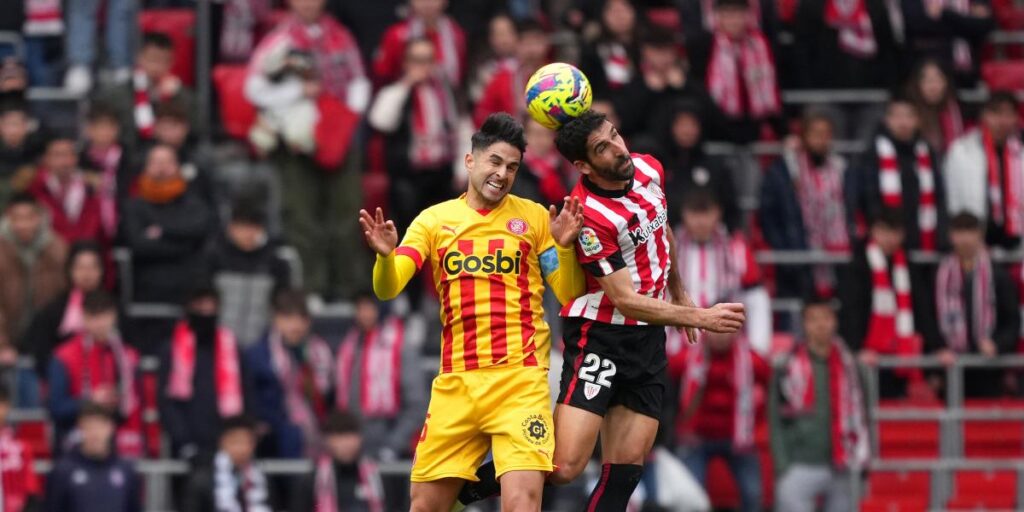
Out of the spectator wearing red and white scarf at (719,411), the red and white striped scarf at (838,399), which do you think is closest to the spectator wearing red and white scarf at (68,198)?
the spectator wearing red and white scarf at (719,411)

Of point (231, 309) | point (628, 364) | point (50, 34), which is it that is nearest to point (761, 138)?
point (231, 309)

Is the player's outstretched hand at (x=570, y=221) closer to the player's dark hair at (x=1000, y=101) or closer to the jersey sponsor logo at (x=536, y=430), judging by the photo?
the jersey sponsor logo at (x=536, y=430)

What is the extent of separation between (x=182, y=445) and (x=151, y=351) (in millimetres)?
1251

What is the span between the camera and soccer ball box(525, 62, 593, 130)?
10852 mm

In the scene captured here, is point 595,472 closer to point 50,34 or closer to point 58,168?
point 58,168

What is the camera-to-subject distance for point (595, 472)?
15.5m

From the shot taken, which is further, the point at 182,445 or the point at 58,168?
the point at 58,168

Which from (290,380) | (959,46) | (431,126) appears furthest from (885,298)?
(290,380)

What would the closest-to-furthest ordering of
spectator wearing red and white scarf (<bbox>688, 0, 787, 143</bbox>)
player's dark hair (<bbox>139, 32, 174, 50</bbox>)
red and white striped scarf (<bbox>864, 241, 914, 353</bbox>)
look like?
red and white striped scarf (<bbox>864, 241, 914, 353</bbox>) → player's dark hair (<bbox>139, 32, 174, 50</bbox>) → spectator wearing red and white scarf (<bbox>688, 0, 787, 143</bbox>)

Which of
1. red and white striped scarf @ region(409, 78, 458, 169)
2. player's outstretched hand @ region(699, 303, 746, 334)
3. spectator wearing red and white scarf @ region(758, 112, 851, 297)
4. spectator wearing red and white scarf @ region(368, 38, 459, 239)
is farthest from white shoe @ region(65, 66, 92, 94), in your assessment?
player's outstretched hand @ region(699, 303, 746, 334)

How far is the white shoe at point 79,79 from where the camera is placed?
1800 centimetres

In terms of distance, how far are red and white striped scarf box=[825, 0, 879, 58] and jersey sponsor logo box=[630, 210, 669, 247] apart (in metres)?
7.65

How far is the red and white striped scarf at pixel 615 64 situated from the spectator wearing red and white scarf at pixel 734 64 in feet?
2.98

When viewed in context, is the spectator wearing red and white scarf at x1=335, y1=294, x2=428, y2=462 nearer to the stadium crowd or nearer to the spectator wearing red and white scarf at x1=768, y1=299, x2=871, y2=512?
the stadium crowd
